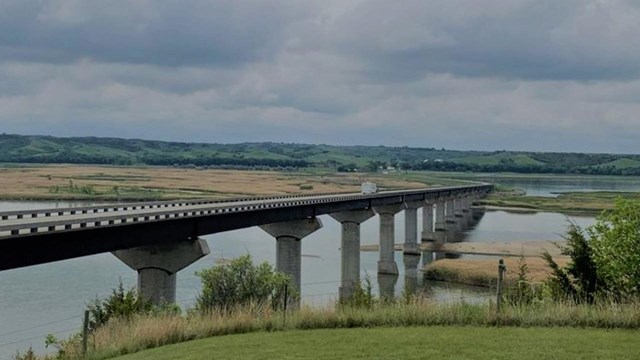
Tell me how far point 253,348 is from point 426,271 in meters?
64.3

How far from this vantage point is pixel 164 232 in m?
39.8

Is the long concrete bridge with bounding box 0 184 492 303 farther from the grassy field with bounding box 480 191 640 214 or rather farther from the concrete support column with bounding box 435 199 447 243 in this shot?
the grassy field with bounding box 480 191 640 214

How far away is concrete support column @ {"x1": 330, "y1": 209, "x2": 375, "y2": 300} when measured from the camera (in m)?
68.9

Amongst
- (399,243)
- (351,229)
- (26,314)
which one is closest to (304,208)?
(351,229)

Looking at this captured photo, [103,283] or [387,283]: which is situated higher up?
[103,283]

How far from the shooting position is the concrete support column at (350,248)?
68.9 meters

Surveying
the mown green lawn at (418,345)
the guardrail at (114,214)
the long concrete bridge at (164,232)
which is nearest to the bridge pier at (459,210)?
the long concrete bridge at (164,232)

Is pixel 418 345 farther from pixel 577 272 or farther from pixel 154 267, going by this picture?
pixel 154 267

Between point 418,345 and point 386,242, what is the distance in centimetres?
6810

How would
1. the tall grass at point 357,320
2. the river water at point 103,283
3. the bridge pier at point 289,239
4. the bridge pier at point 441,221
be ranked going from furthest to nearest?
the bridge pier at point 441,221 < the bridge pier at point 289,239 < the river water at point 103,283 < the tall grass at point 357,320

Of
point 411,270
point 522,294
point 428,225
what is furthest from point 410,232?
point 522,294

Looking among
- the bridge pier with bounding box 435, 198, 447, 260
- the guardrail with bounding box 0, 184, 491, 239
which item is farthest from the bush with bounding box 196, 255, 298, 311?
the bridge pier with bounding box 435, 198, 447, 260

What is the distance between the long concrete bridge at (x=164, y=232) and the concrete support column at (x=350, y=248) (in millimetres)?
88

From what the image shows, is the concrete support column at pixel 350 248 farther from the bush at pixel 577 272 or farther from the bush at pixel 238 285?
the bush at pixel 577 272
